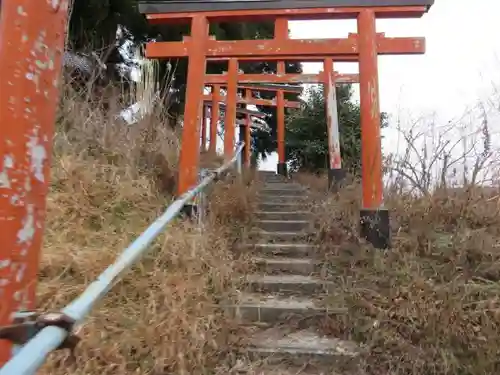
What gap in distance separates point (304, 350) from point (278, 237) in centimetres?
229

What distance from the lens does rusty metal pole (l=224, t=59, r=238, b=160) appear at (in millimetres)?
7675

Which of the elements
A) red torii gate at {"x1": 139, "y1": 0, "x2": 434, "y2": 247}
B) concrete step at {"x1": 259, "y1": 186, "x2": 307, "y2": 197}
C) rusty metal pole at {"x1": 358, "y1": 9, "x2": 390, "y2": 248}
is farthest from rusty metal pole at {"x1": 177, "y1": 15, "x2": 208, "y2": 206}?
concrete step at {"x1": 259, "y1": 186, "x2": 307, "y2": 197}

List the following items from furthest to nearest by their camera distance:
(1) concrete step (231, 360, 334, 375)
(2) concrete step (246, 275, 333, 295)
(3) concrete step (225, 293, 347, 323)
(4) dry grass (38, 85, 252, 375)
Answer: (2) concrete step (246, 275, 333, 295) < (3) concrete step (225, 293, 347, 323) < (1) concrete step (231, 360, 334, 375) < (4) dry grass (38, 85, 252, 375)

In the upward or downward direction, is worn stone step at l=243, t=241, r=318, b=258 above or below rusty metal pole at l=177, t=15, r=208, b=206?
below

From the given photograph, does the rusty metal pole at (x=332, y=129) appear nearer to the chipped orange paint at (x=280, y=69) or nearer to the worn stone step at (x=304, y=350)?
the chipped orange paint at (x=280, y=69)

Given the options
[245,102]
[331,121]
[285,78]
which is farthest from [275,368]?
[245,102]

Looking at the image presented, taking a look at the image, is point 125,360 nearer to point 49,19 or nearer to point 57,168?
point 49,19

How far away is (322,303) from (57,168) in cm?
253

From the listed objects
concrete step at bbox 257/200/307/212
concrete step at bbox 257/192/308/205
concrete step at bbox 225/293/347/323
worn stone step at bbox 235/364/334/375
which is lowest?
worn stone step at bbox 235/364/334/375

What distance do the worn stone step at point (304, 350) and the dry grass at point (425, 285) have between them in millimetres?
99

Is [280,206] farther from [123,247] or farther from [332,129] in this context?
[123,247]

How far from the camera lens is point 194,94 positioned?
500 cm

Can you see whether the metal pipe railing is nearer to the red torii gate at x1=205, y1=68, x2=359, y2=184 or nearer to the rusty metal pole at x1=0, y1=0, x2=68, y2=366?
the rusty metal pole at x1=0, y1=0, x2=68, y2=366

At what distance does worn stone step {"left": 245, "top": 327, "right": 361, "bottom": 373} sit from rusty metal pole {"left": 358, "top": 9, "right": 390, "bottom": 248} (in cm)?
164
